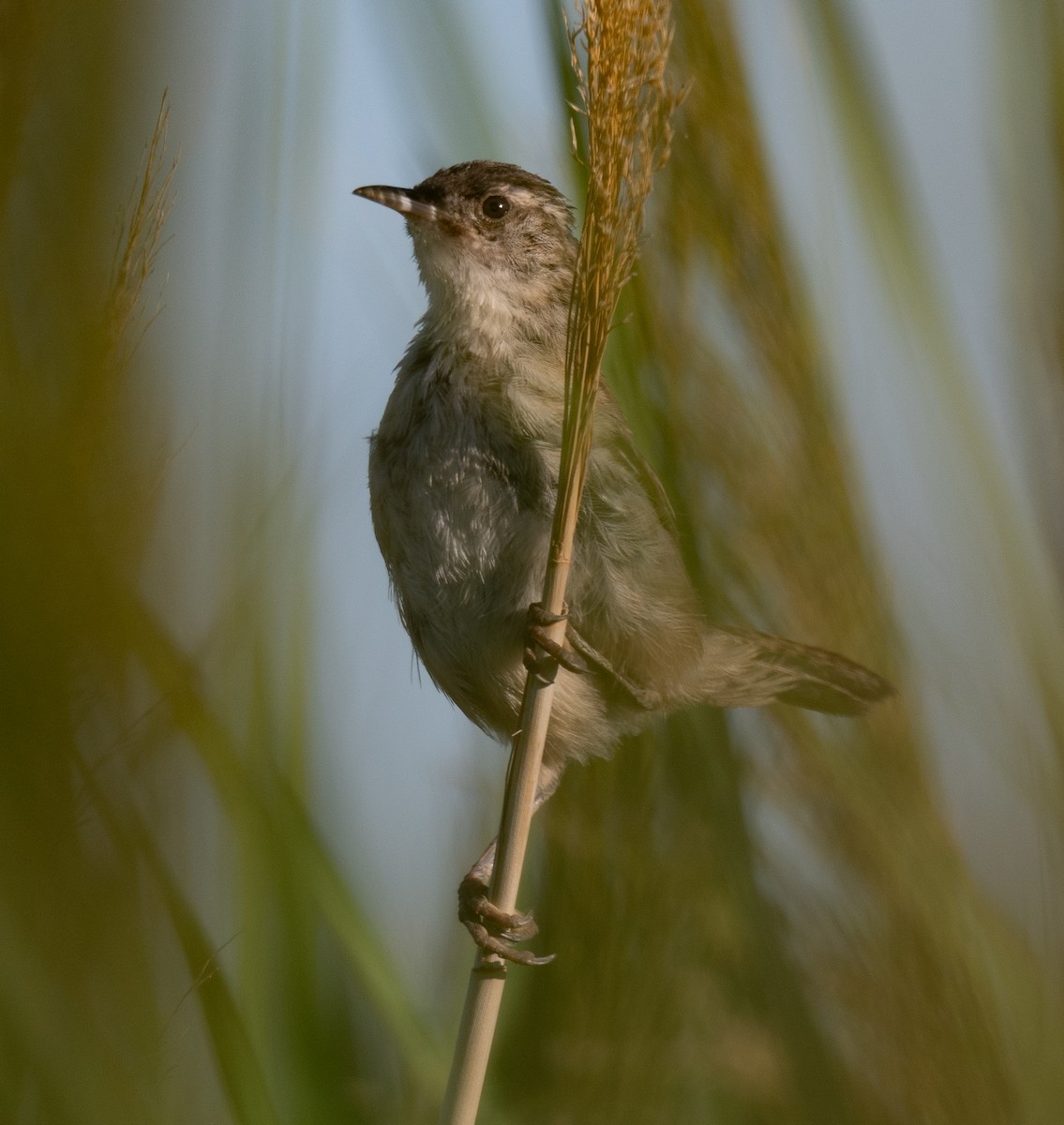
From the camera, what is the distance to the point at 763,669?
8.92 feet

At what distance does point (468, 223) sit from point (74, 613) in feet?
6.70

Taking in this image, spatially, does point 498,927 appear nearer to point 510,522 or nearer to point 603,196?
point 603,196

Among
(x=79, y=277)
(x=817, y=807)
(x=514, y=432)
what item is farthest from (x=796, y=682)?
(x=79, y=277)

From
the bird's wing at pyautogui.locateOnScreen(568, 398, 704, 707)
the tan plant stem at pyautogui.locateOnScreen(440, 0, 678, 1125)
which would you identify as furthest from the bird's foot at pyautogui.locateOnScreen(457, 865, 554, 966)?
the bird's wing at pyautogui.locateOnScreen(568, 398, 704, 707)

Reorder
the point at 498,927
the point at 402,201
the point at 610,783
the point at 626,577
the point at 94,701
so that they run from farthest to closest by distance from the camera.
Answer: the point at 402,201
the point at 626,577
the point at 610,783
the point at 498,927
the point at 94,701

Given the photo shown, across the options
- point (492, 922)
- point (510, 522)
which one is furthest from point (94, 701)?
point (510, 522)

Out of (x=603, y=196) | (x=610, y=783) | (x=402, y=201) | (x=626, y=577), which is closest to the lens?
(x=603, y=196)

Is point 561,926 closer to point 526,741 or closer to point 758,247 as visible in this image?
point 526,741

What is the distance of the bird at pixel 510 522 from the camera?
2.26m

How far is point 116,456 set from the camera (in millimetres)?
814

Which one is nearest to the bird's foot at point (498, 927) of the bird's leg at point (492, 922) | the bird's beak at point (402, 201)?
the bird's leg at point (492, 922)

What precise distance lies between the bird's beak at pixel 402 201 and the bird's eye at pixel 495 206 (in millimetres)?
114

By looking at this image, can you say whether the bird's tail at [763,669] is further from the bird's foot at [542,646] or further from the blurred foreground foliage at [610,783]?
the blurred foreground foliage at [610,783]

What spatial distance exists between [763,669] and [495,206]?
3.80 ft
